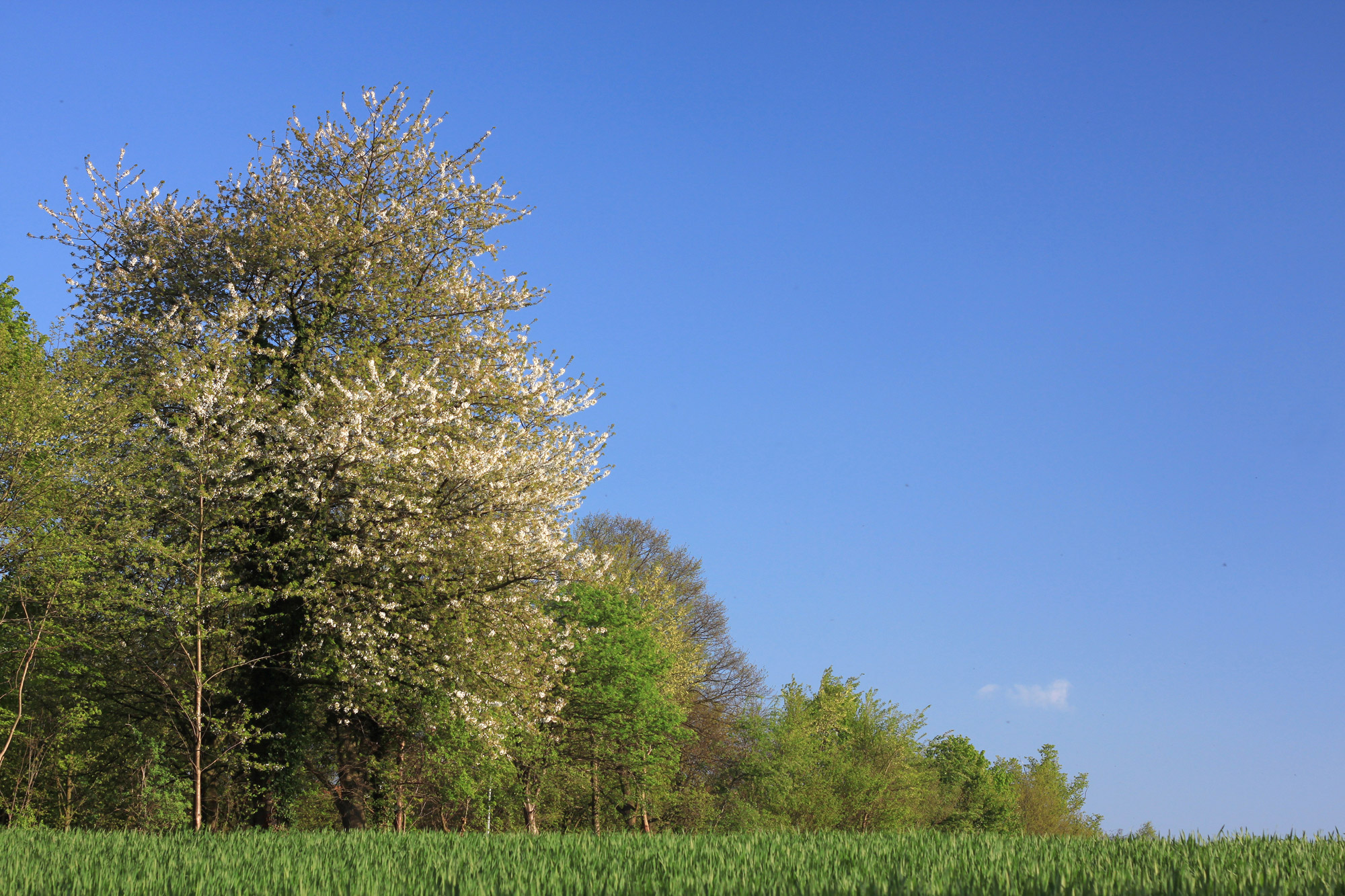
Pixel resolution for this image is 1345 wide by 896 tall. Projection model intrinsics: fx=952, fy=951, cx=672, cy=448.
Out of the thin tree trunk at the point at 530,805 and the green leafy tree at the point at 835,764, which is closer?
the thin tree trunk at the point at 530,805

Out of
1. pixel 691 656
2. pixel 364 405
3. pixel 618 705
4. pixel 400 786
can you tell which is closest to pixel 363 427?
pixel 364 405

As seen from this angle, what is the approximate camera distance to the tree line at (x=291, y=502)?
736 inches

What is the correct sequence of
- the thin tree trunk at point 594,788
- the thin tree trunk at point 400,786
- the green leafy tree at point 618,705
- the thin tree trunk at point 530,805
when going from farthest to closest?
the thin tree trunk at point 594,788
the thin tree trunk at point 530,805
the green leafy tree at point 618,705
the thin tree trunk at point 400,786

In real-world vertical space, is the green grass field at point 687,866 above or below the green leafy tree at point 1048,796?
above

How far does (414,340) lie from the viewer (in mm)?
21531

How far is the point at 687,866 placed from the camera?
742 cm

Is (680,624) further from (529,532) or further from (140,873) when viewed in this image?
(140,873)

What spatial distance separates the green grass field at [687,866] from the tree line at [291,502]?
7311 mm

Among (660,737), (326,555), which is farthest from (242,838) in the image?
(660,737)

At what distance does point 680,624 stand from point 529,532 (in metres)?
26.7

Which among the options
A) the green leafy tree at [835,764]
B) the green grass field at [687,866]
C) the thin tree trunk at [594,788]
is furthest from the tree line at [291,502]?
the green leafy tree at [835,764]

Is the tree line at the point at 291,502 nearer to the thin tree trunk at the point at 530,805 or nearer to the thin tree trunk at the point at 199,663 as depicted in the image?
the thin tree trunk at the point at 199,663

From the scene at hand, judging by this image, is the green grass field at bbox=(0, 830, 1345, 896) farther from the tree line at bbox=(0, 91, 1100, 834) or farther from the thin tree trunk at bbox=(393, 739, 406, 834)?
the thin tree trunk at bbox=(393, 739, 406, 834)

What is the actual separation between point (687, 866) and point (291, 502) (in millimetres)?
15011
